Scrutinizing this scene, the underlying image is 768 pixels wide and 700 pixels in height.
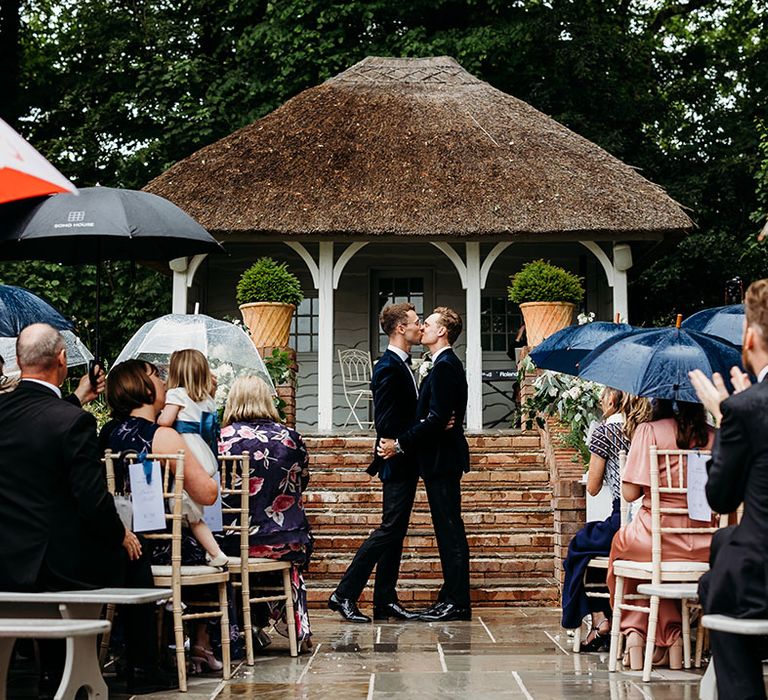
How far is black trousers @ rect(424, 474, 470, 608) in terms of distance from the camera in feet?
27.2

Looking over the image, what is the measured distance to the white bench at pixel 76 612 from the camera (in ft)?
16.4

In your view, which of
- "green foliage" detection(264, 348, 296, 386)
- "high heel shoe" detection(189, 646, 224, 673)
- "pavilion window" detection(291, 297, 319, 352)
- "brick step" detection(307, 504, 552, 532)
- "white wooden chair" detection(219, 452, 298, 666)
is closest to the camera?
"high heel shoe" detection(189, 646, 224, 673)

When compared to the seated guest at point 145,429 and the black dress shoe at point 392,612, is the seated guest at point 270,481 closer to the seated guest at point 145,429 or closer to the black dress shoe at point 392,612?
the seated guest at point 145,429

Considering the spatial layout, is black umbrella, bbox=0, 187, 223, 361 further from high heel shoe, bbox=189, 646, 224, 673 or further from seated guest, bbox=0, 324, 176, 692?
high heel shoe, bbox=189, 646, 224, 673

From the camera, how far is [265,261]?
13.8 meters

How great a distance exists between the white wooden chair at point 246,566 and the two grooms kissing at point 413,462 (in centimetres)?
103

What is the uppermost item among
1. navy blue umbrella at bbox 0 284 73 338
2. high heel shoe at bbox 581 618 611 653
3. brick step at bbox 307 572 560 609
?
navy blue umbrella at bbox 0 284 73 338

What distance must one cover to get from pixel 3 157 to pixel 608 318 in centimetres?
1448

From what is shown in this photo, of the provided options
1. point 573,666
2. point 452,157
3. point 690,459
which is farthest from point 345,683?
point 452,157

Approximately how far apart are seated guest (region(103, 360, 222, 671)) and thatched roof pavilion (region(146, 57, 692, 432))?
8.00 metres

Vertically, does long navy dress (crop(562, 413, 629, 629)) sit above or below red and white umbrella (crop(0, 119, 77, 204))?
below

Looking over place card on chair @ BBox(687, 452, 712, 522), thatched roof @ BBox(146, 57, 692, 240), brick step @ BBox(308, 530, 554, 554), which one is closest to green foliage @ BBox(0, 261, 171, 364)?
thatched roof @ BBox(146, 57, 692, 240)

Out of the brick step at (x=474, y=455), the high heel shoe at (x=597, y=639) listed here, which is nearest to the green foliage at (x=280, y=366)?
the brick step at (x=474, y=455)

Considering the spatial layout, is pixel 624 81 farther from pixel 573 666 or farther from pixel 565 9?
pixel 573 666
